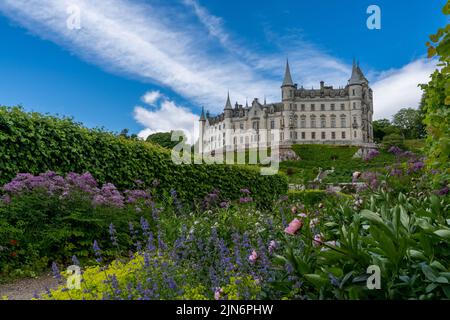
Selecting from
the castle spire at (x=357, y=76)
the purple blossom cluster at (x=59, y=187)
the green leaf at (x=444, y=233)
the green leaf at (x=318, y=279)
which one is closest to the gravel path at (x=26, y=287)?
the purple blossom cluster at (x=59, y=187)

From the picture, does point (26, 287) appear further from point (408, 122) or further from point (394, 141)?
point (408, 122)

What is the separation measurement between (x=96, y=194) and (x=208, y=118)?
84039mm

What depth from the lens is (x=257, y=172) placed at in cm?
1733

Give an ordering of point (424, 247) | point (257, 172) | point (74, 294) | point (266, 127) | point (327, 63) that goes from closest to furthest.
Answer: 1. point (424, 247)
2. point (74, 294)
3. point (327, 63)
4. point (257, 172)
5. point (266, 127)

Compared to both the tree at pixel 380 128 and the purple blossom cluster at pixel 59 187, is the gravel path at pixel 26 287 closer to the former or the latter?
the purple blossom cluster at pixel 59 187

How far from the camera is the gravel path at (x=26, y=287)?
488 centimetres

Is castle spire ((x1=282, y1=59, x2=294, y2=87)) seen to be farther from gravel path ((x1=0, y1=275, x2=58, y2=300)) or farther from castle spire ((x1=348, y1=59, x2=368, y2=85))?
gravel path ((x1=0, y1=275, x2=58, y2=300))

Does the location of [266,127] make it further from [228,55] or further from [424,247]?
[424,247]

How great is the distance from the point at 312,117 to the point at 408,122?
2109 centimetres

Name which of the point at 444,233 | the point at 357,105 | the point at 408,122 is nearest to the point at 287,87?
the point at 357,105

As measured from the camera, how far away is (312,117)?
8031 centimetres

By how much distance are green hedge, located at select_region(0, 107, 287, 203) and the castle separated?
6558cm
